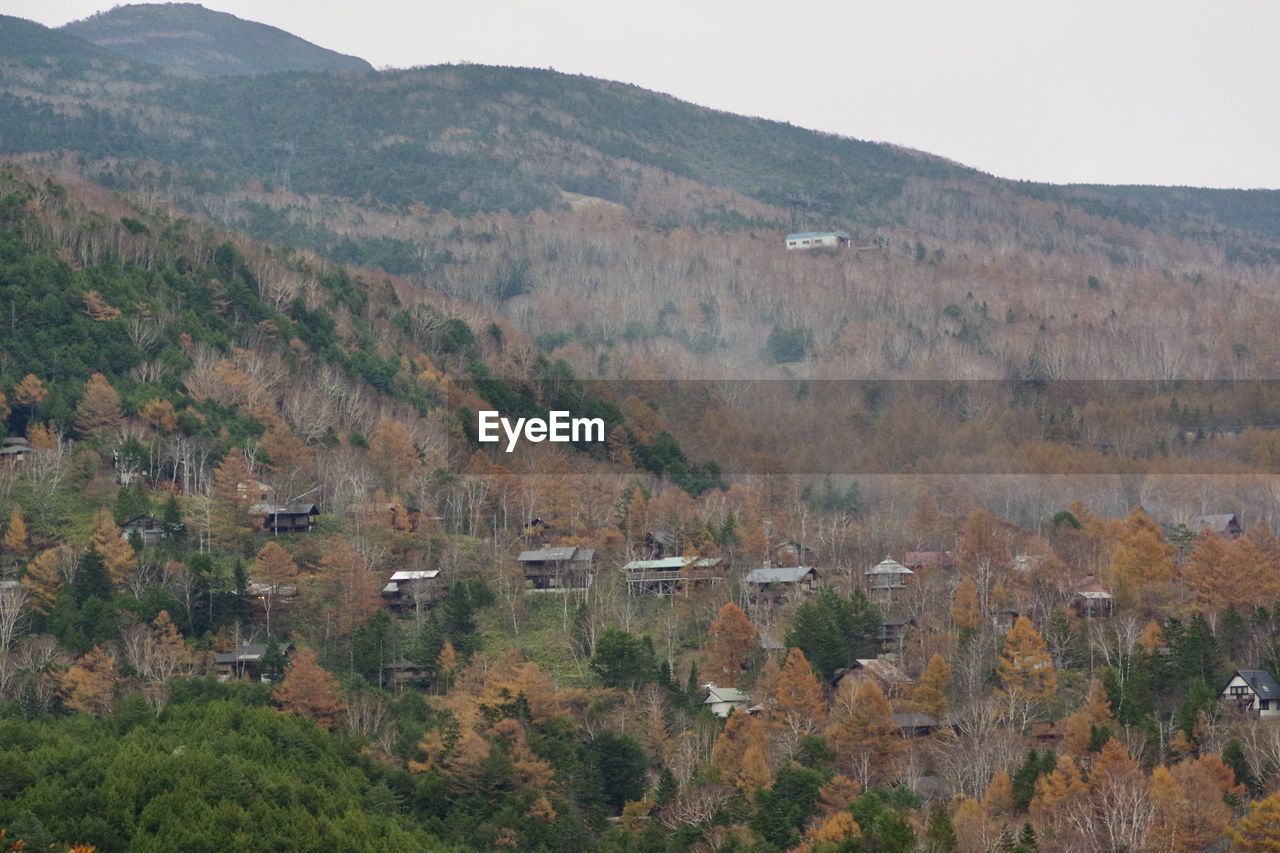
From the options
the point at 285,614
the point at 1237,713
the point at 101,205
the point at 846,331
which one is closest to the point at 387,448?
the point at 285,614

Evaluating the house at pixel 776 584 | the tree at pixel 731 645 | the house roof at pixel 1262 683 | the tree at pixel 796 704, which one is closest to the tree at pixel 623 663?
the tree at pixel 731 645

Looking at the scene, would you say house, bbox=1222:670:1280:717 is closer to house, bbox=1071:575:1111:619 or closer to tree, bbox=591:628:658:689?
house, bbox=1071:575:1111:619

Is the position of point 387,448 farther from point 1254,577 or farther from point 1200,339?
point 1200,339

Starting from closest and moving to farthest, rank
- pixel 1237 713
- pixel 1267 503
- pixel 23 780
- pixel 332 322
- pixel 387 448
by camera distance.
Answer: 1. pixel 23 780
2. pixel 1237 713
3. pixel 387 448
4. pixel 1267 503
5. pixel 332 322

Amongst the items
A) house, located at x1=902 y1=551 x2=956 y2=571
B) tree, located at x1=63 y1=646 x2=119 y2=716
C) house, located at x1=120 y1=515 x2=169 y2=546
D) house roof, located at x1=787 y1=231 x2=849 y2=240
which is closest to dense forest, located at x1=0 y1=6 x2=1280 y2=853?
tree, located at x1=63 y1=646 x2=119 y2=716

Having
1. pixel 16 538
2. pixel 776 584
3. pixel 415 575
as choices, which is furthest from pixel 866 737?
pixel 16 538

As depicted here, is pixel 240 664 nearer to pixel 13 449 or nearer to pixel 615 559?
pixel 615 559

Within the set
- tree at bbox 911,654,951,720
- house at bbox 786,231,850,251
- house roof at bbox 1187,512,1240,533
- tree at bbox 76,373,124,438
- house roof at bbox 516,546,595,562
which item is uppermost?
house at bbox 786,231,850,251
